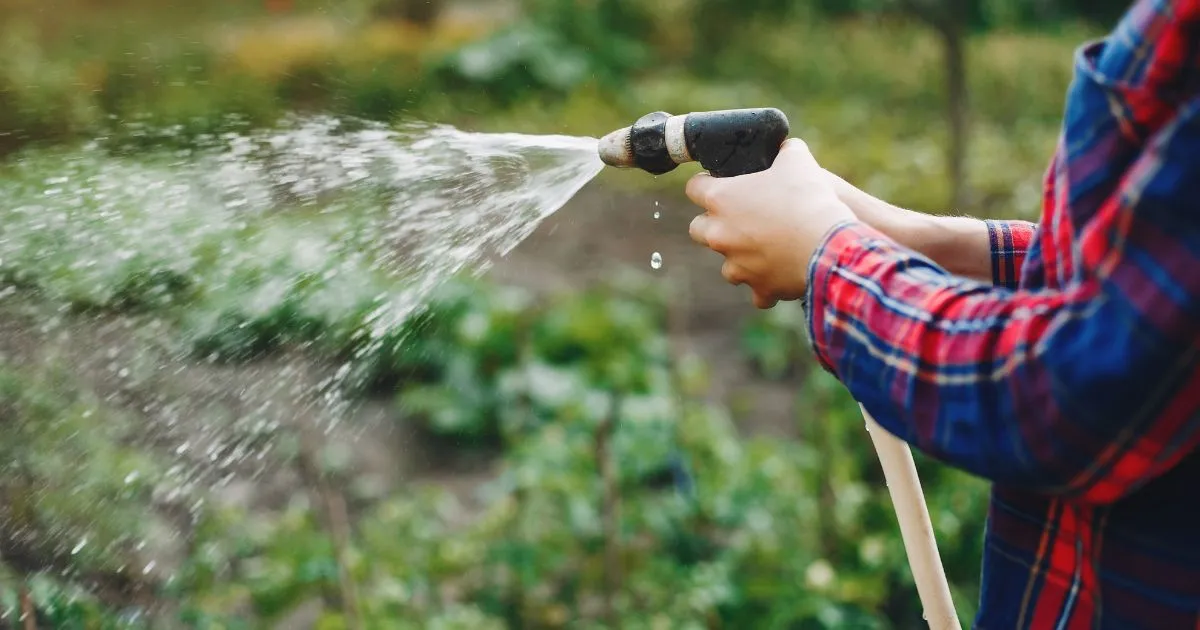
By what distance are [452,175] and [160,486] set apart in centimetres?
95

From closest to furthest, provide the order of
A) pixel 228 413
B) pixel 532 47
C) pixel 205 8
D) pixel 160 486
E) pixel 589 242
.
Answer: pixel 160 486 → pixel 228 413 → pixel 589 242 → pixel 205 8 → pixel 532 47

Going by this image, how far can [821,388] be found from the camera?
328cm

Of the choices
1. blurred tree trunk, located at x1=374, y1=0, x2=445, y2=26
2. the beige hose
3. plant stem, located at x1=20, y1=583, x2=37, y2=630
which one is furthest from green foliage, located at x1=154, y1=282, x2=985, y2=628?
blurred tree trunk, located at x1=374, y1=0, x2=445, y2=26

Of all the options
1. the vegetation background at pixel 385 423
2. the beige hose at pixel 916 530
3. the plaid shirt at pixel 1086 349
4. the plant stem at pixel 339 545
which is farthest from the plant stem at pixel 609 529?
the plaid shirt at pixel 1086 349

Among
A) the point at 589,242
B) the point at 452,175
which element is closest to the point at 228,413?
the point at 452,175

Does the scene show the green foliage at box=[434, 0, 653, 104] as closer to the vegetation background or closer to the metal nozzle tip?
the vegetation background

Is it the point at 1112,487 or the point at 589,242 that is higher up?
the point at 1112,487

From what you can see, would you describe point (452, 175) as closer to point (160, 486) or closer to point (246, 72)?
point (160, 486)

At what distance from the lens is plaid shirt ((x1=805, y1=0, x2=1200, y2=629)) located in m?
0.79

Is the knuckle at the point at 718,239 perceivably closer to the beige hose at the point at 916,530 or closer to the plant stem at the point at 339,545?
the beige hose at the point at 916,530

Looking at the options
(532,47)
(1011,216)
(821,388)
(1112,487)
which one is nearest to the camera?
(1112,487)

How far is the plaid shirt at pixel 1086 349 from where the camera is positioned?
79 centimetres

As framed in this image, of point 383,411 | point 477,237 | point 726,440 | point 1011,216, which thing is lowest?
point 383,411

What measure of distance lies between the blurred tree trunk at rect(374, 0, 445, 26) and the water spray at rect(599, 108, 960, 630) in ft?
23.7
